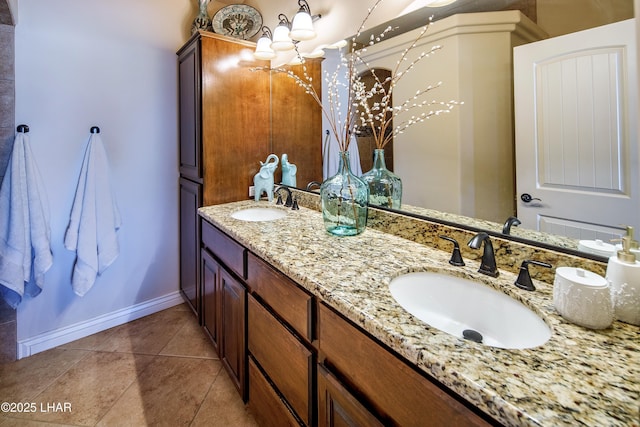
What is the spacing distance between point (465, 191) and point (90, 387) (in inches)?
84.6

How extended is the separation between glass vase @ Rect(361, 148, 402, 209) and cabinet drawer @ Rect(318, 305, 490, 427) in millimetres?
717

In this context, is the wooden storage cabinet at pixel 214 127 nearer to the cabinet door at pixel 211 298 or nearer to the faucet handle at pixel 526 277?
the cabinet door at pixel 211 298

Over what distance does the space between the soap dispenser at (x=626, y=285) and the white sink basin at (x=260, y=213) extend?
1530 mm

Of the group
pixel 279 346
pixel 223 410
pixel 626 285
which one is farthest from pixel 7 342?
pixel 626 285

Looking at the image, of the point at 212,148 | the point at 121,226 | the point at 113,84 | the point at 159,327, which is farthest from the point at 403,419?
the point at 113,84

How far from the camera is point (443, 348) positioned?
57 cm

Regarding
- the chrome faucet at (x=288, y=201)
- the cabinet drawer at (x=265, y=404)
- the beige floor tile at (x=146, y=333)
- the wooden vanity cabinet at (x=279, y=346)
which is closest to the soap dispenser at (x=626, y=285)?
the wooden vanity cabinet at (x=279, y=346)

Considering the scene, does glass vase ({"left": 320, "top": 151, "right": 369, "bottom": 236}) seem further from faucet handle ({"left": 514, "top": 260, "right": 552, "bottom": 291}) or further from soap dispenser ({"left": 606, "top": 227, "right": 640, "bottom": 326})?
soap dispenser ({"left": 606, "top": 227, "right": 640, "bottom": 326})

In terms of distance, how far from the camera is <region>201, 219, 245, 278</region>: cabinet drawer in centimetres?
137

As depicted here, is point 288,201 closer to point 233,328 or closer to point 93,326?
point 233,328

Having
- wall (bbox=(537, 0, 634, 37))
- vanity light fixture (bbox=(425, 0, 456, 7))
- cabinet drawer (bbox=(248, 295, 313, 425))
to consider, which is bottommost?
cabinet drawer (bbox=(248, 295, 313, 425))

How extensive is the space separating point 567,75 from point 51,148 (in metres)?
2.59

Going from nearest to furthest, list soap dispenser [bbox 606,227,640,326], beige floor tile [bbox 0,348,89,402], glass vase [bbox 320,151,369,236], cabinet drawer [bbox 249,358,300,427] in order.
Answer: soap dispenser [bbox 606,227,640,326] < cabinet drawer [bbox 249,358,300,427] < glass vase [bbox 320,151,369,236] < beige floor tile [bbox 0,348,89,402]

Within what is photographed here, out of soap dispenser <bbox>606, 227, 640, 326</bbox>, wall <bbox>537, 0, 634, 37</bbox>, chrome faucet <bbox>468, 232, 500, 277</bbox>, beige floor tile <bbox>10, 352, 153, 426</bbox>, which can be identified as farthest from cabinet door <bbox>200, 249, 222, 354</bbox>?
wall <bbox>537, 0, 634, 37</bbox>
